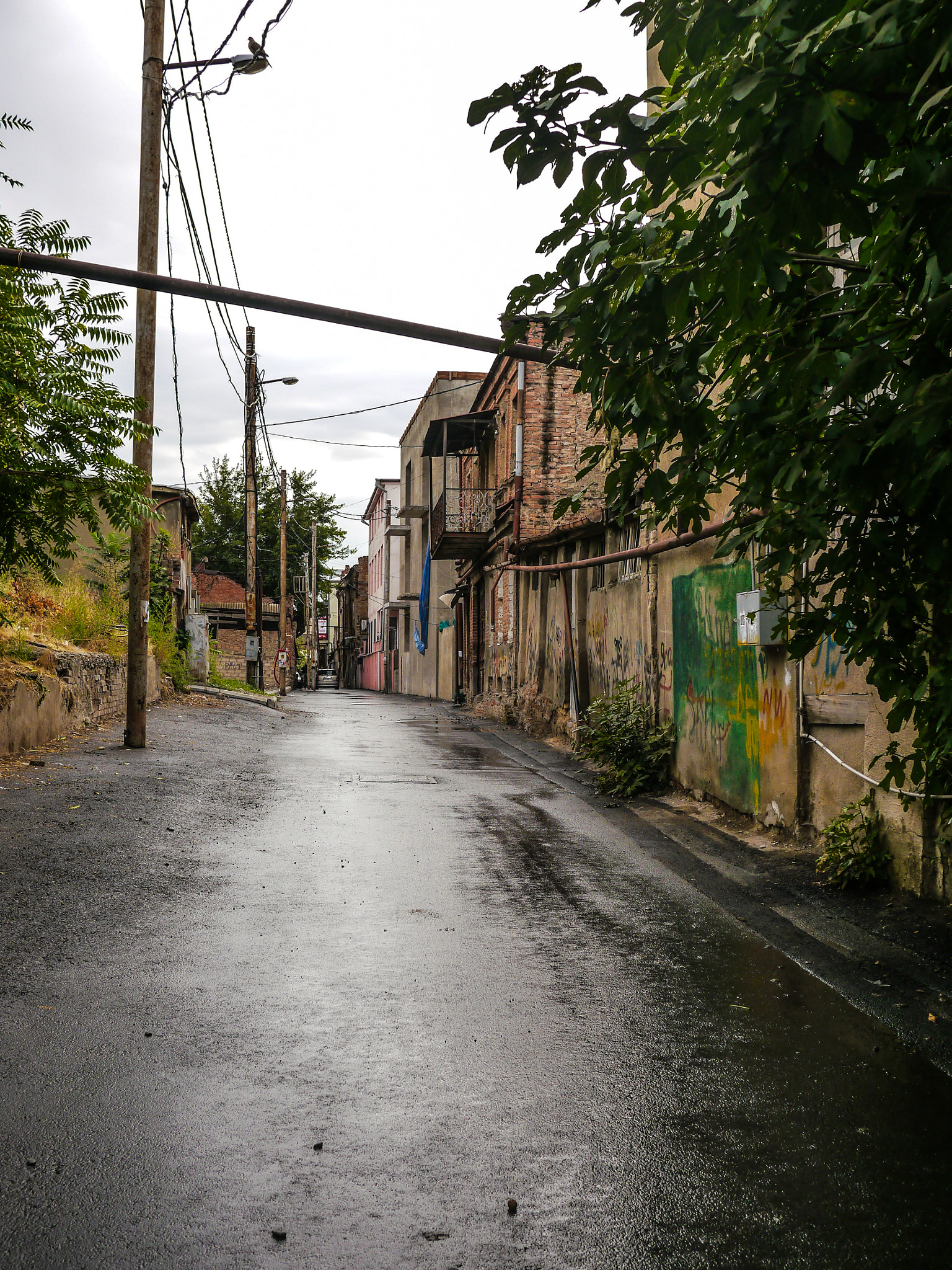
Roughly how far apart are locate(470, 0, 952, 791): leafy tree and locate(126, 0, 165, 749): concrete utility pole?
9.29 metres

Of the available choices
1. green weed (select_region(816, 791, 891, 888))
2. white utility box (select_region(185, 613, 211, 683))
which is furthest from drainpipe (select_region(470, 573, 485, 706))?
green weed (select_region(816, 791, 891, 888))

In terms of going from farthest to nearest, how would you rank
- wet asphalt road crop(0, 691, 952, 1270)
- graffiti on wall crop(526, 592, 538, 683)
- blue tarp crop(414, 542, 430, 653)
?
blue tarp crop(414, 542, 430, 653), graffiti on wall crop(526, 592, 538, 683), wet asphalt road crop(0, 691, 952, 1270)

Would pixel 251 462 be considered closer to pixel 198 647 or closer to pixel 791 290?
pixel 198 647

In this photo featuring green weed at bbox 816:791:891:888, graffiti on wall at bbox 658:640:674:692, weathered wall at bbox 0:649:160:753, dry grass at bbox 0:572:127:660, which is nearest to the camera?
green weed at bbox 816:791:891:888

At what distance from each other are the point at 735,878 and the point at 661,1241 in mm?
4588

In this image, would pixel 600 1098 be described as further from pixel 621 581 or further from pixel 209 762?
pixel 621 581

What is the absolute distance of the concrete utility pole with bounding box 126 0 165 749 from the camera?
12.6 metres

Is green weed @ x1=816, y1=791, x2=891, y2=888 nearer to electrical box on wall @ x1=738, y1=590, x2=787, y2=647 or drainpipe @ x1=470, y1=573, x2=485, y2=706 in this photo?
electrical box on wall @ x1=738, y1=590, x2=787, y2=647

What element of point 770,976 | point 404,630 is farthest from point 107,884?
point 404,630

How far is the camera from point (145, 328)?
12859 millimetres

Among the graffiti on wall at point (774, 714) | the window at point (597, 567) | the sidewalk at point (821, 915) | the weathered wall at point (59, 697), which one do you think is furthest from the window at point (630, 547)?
the weathered wall at point (59, 697)

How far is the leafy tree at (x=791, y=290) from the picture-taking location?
8.88 ft

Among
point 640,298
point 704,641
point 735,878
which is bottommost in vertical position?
point 735,878

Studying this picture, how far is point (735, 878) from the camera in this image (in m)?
7.03
